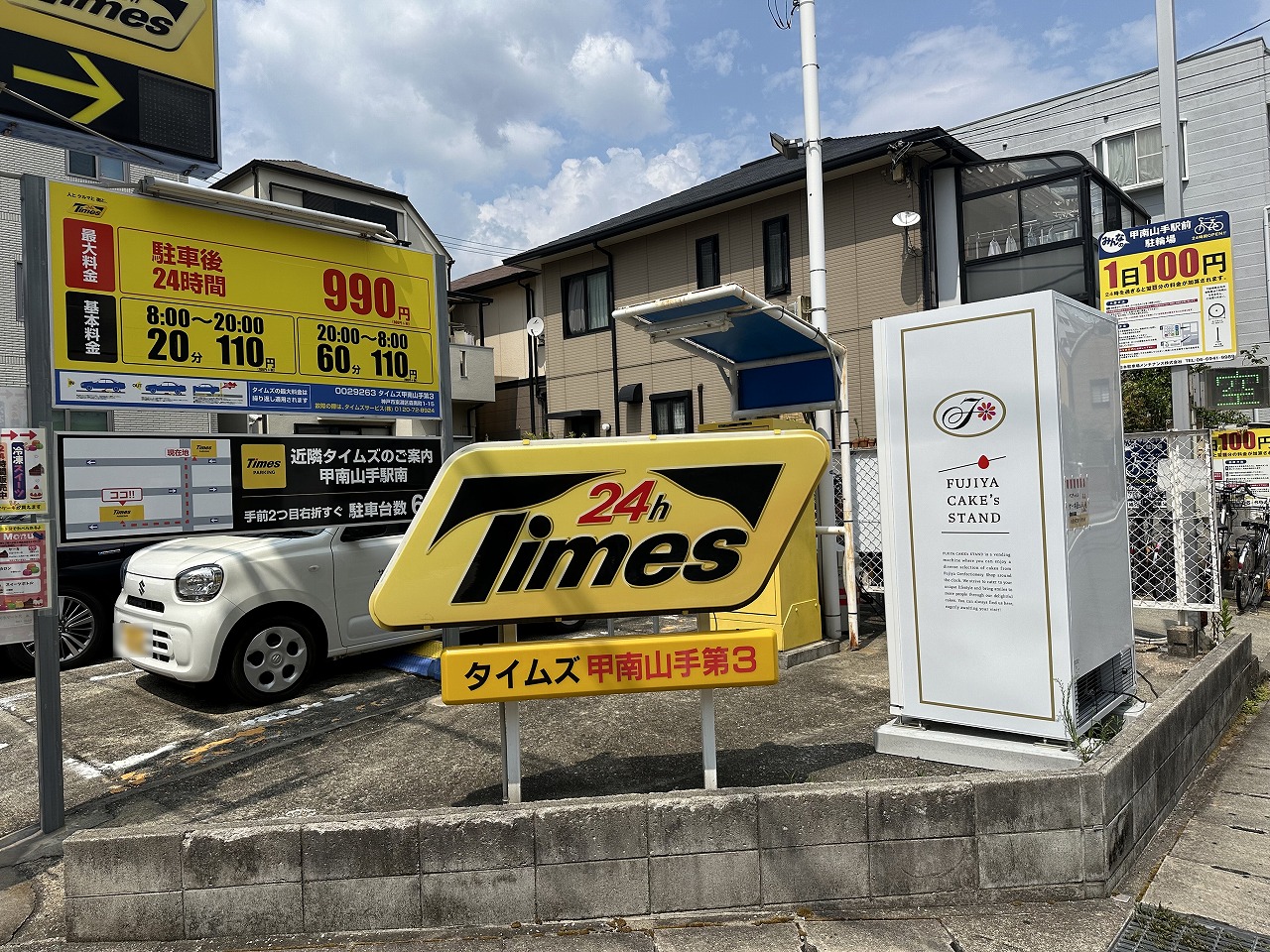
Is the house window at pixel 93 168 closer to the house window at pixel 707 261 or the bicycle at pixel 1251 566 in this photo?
the house window at pixel 707 261

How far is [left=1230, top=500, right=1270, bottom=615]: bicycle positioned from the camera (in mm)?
8547

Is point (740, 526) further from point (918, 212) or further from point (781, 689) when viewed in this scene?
point (918, 212)

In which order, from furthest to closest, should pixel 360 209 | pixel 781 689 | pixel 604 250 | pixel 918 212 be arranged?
pixel 360 209, pixel 604 250, pixel 918 212, pixel 781 689

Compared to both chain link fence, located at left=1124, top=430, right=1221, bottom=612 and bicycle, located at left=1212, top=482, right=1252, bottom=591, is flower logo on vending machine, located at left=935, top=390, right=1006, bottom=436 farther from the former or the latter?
bicycle, located at left=1212, top=482, right=1252, bottom=591

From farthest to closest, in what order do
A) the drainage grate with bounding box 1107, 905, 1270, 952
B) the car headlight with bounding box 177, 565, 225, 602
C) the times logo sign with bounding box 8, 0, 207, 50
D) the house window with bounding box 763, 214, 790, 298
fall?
1. the house window with bounding box 763, 214, 790, 298
2. the car headlight with bounding box 177, 565, 225, 602
3. the times logo sign with bounding box 8, 0, 207, 50
4. the drainage grate with bounding box 1107, 905, 1270, 952

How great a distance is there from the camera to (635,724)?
4.84 meters

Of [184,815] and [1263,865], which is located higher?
[184,815]

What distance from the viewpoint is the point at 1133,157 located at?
23.8 metres

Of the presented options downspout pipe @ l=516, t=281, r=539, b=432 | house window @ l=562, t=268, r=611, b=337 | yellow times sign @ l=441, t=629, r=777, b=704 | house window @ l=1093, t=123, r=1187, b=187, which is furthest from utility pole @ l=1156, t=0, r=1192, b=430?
house window @ l=1093, t=123, r=1187, b=187

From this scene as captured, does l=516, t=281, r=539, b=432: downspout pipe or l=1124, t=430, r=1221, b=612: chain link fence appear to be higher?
l=516, t=281, r=539, b=432: downspout pipe

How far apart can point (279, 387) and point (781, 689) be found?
3.79 m

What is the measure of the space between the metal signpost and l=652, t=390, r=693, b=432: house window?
37.3 ft

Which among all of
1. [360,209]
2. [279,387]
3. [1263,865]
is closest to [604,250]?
[360,209]

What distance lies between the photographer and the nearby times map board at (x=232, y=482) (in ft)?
14.2
